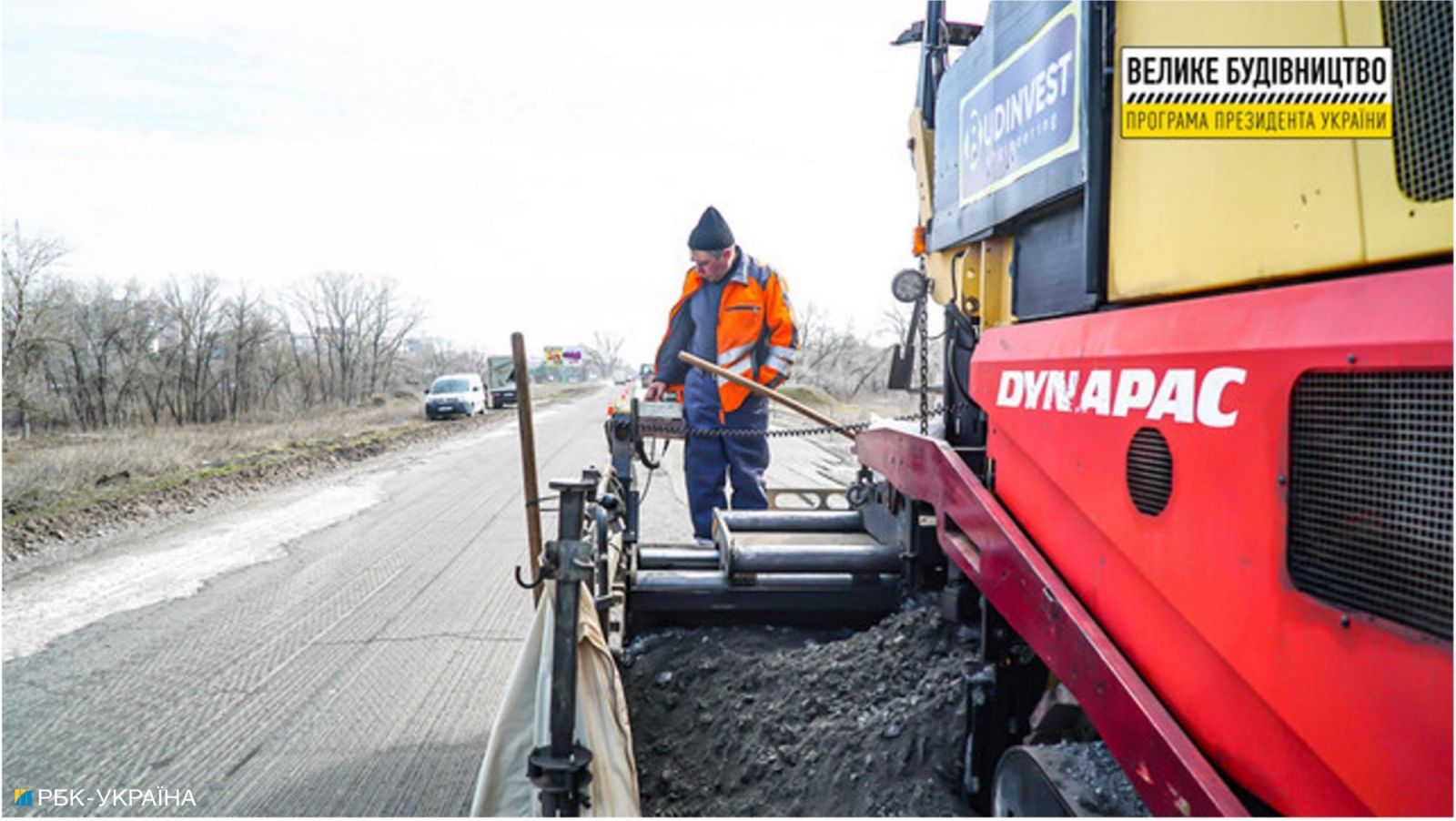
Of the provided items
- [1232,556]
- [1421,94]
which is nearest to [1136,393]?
[1232,556]

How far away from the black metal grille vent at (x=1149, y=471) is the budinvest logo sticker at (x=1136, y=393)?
5 cm

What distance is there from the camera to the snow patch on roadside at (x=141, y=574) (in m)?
5.63

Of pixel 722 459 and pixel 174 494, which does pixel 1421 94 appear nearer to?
pixel 722 459

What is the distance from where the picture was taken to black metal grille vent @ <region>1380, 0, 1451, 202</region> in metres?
1.35

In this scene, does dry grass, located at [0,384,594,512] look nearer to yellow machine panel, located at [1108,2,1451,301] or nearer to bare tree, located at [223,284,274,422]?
yellow machine panel, located at [1108,2,1451,301]

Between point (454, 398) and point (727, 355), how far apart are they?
2822cm

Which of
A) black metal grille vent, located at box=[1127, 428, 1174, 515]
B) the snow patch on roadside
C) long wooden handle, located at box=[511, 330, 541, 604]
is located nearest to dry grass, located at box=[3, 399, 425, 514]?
the snow patch on roadside

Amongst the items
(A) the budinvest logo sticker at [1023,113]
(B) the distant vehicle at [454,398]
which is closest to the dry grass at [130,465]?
(B) the distant vehicle at [454,398]

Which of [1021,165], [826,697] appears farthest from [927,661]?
[1021,165]

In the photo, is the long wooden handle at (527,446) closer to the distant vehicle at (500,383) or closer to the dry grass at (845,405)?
the dry grass at (845,405)

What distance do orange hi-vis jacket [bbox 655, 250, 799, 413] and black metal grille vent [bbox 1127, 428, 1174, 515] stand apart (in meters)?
3.72

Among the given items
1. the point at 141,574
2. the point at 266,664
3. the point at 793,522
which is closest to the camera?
the point at 793,522

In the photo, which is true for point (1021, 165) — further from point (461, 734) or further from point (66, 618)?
point (66, 618)

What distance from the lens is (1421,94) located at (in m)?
1.40
